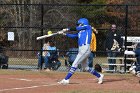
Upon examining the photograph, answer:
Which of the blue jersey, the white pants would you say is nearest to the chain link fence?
the blue jersey

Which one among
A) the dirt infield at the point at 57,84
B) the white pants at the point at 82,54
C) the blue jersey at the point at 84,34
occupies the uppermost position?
the blue jersey at the point at 84,34

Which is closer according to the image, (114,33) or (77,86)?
(77,86)

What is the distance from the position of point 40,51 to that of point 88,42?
5.30 meters

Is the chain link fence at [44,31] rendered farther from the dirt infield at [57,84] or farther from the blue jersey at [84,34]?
the blue jersey at [84,34]

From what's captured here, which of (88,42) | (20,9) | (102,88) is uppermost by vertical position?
(20,9)

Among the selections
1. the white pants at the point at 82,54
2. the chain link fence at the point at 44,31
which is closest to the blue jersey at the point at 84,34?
the white pants at the point at 82,54

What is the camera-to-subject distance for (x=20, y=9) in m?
26.6

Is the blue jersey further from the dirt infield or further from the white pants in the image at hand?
the dirt infield

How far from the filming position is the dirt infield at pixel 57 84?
42.5 feet

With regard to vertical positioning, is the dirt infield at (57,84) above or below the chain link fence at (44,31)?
below

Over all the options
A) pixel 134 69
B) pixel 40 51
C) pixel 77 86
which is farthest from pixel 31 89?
pixel 40 51

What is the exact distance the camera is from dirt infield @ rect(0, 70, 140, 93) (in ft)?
42.5

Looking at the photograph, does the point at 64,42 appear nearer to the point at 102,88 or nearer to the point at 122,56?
the point at 122,56

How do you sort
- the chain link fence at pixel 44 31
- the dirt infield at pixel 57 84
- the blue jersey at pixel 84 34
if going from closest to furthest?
the dirt infield at pixel 57 84 < the blue jersey at pixel 84 34 < the chain link fence at pixel 44 31
